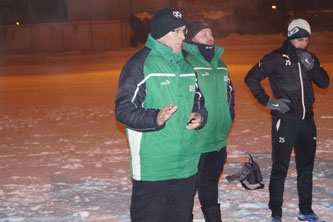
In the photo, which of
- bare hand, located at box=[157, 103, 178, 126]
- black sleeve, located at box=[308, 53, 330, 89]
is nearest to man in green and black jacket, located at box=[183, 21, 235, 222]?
black sleeve, located at box=[308, 53, 330, 89]

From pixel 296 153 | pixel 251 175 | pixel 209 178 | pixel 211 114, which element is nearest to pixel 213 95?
pixel 211 114

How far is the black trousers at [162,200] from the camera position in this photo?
2.86 metres

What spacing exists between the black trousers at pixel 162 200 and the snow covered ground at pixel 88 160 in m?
1.27

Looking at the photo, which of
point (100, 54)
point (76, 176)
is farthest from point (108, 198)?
point (100, 54)

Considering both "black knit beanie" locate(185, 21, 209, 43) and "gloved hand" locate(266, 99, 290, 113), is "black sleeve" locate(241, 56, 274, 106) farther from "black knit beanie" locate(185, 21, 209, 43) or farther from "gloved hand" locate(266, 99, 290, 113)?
"black knit beanie" locate(185, 21, 209, 43)

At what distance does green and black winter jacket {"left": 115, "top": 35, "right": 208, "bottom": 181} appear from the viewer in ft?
8.97

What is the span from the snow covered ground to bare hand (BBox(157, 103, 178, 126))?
184 centimetres

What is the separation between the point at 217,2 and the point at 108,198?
33057 mm

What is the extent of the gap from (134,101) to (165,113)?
250 millimetres

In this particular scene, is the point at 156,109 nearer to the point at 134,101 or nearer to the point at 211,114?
the point at 134,101

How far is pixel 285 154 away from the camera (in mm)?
3963

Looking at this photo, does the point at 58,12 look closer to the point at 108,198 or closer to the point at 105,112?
the point at 105,112

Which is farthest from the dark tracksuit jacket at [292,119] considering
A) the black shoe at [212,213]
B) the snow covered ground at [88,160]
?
the black shoe at [212,213]

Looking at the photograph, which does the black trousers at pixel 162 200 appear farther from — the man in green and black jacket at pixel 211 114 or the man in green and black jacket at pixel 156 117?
the man in green and black jacket at pixel 211 114
